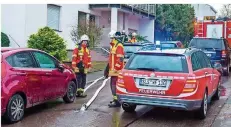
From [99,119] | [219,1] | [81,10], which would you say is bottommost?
[99,119]

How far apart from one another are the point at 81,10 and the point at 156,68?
1682 cm

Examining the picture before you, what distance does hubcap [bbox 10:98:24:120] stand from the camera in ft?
23.1

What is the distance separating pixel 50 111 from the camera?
8.34 metres

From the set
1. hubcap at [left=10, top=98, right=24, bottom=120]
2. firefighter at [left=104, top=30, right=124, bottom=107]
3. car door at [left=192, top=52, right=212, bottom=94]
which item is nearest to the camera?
hubcap at [left=10, top=98, right=24, bottom=120]

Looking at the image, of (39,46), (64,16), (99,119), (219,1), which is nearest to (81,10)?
(64,16)

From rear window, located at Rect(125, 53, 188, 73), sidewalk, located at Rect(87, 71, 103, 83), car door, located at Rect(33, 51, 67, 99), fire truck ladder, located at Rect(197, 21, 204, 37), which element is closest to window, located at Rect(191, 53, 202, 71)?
rear window, located at Rect(125, 53, 188, 73)

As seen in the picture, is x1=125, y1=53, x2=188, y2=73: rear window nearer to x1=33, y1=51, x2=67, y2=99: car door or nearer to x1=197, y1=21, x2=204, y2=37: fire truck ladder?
x1=33, y1=51, x2=67, y2=99: car door

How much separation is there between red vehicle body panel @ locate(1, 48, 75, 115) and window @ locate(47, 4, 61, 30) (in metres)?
11.6

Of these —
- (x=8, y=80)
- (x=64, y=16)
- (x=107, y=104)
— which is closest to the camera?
(x=8, y=80)

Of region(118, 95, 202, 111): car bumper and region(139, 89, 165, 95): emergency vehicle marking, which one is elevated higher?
region(139, 89, 165, 95): emergency vehicle marking

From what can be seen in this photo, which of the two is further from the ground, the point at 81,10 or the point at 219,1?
the point at 81,10

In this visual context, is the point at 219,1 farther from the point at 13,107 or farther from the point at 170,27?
the point at 170,27

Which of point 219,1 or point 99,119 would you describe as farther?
point 99,119

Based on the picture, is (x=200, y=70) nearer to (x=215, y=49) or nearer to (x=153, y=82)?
(x=153, y=82)
